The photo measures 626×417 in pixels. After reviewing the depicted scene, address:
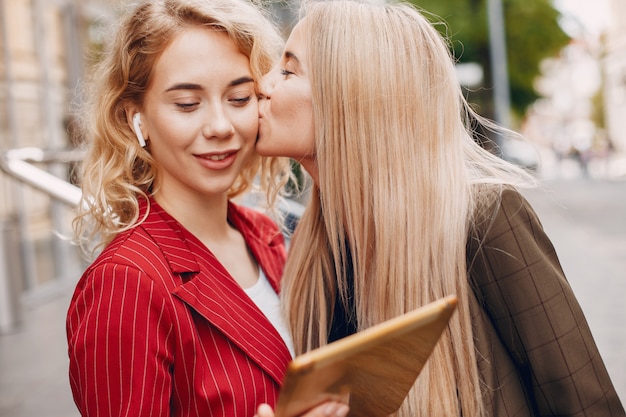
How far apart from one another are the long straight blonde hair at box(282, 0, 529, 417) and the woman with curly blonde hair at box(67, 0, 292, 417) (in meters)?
0.26

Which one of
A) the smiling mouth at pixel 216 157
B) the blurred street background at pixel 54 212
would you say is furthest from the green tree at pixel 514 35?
the smiling mouth at pixel 216 157

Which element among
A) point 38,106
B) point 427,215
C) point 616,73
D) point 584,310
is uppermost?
point 427,215

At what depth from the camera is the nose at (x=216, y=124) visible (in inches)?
75.4

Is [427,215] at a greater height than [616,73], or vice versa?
[427,215]

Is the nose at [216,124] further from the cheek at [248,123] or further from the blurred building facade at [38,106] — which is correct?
the blurred building facade at [38,106]

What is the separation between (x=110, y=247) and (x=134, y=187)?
263mm

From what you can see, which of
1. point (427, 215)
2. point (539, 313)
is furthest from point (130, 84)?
point (539, 313)

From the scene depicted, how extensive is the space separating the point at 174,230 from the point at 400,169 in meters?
0.65

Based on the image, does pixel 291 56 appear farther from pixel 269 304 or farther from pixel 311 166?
pixel 269 304

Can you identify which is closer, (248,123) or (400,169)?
(400,169)

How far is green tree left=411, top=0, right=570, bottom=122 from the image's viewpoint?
24.1 m

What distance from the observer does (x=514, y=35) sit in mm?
26234

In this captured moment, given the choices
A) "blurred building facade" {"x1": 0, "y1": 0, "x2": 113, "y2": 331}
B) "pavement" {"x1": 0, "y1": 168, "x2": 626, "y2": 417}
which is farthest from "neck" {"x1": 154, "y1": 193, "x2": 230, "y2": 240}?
"blurred building facade" {"x1": 0, "y1": 0, "x2": 113, "y2": 331}

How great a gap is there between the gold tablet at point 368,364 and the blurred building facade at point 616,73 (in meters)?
44.2
